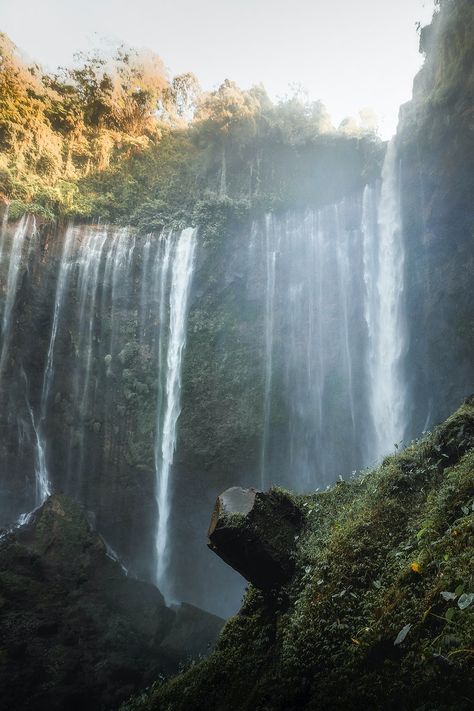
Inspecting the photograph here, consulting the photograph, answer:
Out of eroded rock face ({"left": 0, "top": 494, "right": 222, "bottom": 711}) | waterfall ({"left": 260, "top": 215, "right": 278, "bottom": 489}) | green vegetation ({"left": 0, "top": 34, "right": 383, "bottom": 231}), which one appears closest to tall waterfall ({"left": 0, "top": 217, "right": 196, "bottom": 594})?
green vegetation ({"left": 0, "top": 34, "right": 383, "bottom": 231})

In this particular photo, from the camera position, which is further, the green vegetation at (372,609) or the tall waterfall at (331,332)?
the tall waterfall at (331,332)

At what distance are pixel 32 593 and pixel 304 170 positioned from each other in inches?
691

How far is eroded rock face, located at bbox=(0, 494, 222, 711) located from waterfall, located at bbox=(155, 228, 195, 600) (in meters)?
3.60

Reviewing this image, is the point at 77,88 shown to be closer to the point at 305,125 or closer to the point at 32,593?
the point at 305,125

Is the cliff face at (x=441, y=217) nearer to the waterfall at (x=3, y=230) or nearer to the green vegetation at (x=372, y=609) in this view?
the green vegetation at (x=372, y=609)

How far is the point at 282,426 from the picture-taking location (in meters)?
16.0

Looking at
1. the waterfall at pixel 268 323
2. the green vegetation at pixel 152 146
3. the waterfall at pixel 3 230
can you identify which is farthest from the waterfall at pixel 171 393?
the waterfall at pixel 3 230

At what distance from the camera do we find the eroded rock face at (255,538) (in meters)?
5.18

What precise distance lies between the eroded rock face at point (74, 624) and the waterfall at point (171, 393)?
11.8 feet

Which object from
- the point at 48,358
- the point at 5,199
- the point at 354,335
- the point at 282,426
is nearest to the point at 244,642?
the point at 282,426

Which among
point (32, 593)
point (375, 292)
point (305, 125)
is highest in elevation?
point (305, 125)

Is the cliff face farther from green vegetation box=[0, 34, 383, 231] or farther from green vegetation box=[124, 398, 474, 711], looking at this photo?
green vegetation box=[124, 398, 474, 711]

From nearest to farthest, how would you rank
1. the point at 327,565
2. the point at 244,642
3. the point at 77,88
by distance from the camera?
the point at 327,565
the point at 244,642
the point at 77,88

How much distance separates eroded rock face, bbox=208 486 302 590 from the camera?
518 cm
